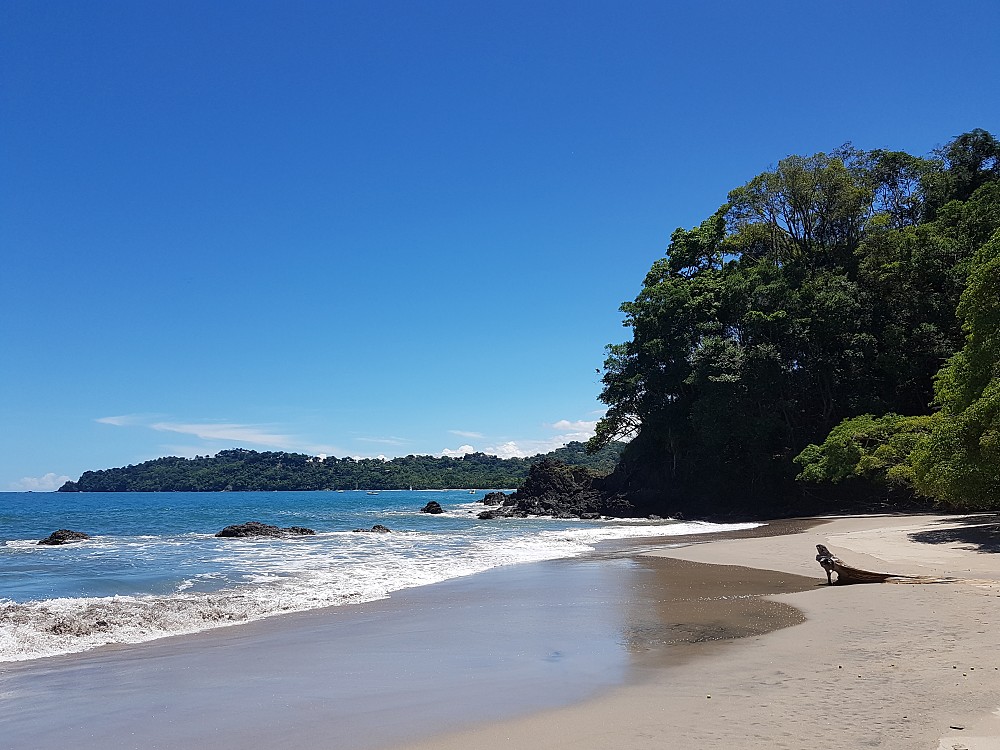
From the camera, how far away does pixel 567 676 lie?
659cm

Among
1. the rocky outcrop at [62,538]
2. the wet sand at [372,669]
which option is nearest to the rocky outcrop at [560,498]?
the rocky outcrop at [62,538]

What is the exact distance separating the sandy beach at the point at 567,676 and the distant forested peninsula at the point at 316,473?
476 feet

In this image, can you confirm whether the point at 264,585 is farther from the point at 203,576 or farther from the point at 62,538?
the point at 62,538

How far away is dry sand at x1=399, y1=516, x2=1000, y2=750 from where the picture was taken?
4.54 m

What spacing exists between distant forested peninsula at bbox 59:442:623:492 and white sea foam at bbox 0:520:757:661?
13017cm

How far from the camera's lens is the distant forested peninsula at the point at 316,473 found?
165 meters

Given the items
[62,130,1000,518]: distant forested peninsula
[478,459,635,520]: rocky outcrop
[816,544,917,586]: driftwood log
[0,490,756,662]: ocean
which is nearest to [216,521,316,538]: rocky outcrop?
[0,490,756,662]: ocean

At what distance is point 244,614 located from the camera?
11.2 m

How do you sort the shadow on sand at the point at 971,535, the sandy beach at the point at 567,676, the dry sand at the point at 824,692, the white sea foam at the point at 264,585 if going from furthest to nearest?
the shadow on sand at the point at 971,535
the white sea foam at the point at 264,585
the sandy beach at the point at 567,676
the dry sand at the point at 824,692

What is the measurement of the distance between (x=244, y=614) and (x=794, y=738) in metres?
9.31

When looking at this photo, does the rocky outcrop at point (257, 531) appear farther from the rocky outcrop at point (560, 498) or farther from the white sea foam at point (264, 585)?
the rocky outcrop at point (560, 498)

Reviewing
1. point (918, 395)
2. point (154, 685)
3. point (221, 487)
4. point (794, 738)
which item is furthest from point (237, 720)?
point (221, 487)

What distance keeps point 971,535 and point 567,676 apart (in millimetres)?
14392

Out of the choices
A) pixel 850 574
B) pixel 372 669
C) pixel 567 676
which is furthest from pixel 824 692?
pixel 850 574
